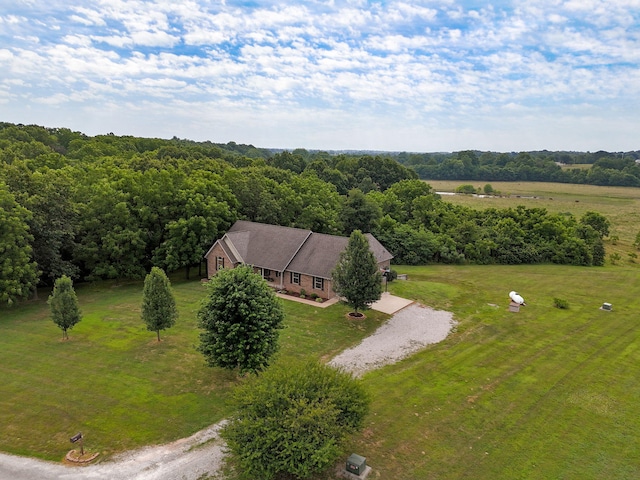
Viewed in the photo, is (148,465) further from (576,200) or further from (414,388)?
(576,200)

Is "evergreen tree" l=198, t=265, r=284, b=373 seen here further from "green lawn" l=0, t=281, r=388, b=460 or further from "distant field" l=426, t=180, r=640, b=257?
"distant field" l=426, t=180, r=640, b=257

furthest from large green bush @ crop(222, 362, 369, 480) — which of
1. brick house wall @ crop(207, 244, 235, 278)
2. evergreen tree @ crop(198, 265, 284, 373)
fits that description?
brick house wall @ crop(207, 244, 235, 278)

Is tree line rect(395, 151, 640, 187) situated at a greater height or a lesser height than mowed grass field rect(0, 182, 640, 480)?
greater

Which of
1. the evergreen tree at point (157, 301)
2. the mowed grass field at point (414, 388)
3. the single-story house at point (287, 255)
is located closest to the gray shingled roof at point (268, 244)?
the single-story house at point (287, 255)

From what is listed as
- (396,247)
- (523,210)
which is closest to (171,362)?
(396,247)

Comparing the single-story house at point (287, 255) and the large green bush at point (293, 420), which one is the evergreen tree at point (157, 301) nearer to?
the single-story house at point (287, 255)

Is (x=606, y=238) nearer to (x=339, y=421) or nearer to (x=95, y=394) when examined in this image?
(x=339, y=421)

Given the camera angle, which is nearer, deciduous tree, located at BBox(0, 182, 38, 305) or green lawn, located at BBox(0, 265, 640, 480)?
green lawn, located at BBox(0, 265, 640, 480)

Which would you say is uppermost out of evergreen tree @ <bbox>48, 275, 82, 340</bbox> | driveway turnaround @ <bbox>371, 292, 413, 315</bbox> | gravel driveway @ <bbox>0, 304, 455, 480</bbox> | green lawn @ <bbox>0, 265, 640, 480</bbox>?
evergreen tree @ <bbox>48, 275, 82, 340</bbox>
